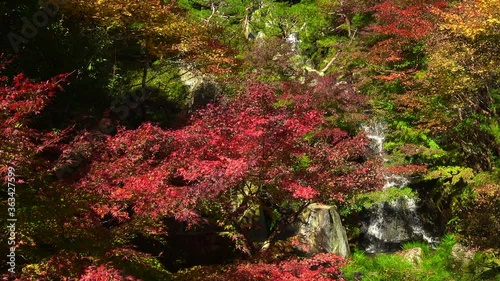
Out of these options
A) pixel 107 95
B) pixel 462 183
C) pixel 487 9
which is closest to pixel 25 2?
pixel 107 95

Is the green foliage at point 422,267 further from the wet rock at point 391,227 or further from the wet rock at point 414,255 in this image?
the wet rock at point 391,227

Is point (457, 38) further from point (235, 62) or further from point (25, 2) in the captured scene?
point (25, 2)

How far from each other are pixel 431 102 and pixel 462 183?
2.90 metres

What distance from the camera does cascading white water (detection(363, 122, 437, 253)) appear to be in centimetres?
Answer: 1384

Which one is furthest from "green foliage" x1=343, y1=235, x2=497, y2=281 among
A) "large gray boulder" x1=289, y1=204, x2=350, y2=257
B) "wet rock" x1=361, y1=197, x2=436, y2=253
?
"wet rock" x1=361, y1=197, x2=436, y2=253

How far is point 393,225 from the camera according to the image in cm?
1409

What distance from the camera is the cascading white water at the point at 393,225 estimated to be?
13844 mm

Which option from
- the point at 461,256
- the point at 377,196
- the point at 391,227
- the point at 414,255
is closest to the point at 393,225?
the point at 391,227

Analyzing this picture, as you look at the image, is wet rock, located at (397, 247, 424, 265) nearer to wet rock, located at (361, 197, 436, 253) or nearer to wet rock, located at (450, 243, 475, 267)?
wet rock, located at (450, 243, 475, 267)

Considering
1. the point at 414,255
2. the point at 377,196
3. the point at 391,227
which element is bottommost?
the point at 391,227

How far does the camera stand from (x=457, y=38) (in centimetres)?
1034

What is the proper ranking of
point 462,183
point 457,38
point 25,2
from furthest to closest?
1. point 462,183
2. point 457,38
3. point 25,2

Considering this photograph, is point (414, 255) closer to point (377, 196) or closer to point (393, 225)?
point (377, 196)

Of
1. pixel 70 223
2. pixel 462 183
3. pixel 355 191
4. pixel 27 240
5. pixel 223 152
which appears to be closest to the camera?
pixel 27 240
